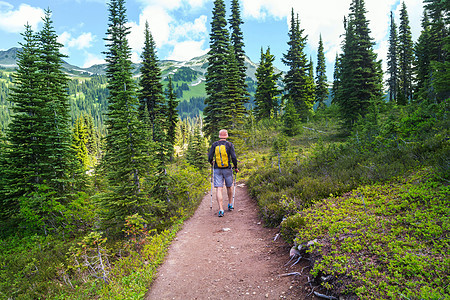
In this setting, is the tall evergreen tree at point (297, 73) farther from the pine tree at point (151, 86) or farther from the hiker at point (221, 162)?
the hiker at point (221, 162)

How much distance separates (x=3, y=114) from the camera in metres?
186

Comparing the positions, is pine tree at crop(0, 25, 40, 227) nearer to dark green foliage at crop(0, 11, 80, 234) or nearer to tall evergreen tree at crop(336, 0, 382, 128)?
dark green foliage at crop(0, 11, 80, 234)

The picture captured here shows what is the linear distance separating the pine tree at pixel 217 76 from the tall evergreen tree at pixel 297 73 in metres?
13.5

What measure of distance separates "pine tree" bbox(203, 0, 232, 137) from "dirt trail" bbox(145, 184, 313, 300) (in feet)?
47.0

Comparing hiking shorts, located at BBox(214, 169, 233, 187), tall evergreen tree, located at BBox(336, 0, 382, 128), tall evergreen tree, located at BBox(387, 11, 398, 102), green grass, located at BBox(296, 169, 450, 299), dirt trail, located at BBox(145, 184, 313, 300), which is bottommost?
dirt trail, located at BBox(145, 184, 313, 300)

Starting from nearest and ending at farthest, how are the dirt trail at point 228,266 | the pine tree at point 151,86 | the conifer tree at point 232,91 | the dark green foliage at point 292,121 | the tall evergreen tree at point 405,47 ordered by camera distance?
1. the dirt trail at point 228,266
2. the conifer tree at point 232,91
3. the dark green foliage at point 292,121
4. the pine tree at point 151,86
5. the tall evergreen tree at point 405,47

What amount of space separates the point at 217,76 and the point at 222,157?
54.4 feet

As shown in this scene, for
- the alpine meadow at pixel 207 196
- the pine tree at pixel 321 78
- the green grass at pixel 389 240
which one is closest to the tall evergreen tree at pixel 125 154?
the alpine meadow at pixel 207 196

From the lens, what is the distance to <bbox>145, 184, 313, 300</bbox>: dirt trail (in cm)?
401

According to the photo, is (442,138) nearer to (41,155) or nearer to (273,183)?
(273,183)

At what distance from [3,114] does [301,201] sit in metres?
264

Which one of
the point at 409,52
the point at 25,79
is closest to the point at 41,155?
the point at 25,79

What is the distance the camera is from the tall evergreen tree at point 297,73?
108 ft

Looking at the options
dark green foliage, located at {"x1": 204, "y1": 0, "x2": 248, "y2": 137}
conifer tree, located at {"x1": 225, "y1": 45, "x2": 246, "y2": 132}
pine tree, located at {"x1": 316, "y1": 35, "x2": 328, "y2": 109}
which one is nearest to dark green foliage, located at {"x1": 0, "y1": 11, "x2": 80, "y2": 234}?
dark green foliage, located at {"x1": 204, "y1": 0, "x2": 248, "y2": 137}
